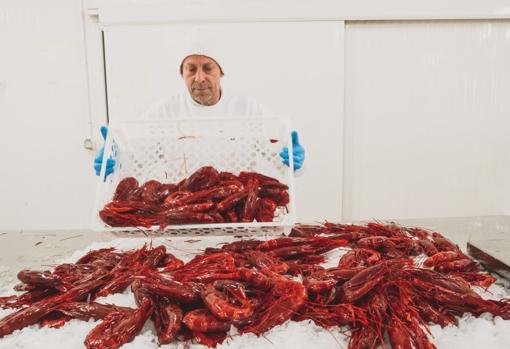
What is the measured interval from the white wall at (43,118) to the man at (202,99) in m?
1.65

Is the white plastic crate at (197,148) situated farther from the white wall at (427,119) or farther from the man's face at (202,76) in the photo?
the white wall at (427,119)

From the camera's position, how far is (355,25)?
4992 mm

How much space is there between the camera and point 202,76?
12.7ft

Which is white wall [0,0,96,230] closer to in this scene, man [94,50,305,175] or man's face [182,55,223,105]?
man [94,50,305,175]

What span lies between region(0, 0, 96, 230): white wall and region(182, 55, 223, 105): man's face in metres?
2.06

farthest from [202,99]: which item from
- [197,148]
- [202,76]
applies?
[197,148]

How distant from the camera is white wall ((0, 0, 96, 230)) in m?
5.14

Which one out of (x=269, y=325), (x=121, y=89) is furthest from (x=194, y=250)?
(x=121, y=89)

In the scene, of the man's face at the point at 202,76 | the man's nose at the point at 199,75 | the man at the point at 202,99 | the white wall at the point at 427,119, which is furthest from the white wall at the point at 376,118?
the man's nose at the point at 199,75

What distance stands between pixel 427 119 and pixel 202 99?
313 cm

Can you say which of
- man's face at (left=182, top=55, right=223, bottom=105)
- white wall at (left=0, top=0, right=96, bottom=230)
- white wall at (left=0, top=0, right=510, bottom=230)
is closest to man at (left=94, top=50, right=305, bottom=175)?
man's face at (left=182, top=55, right=223, bottom=105)

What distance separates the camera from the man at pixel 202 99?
12.7ft

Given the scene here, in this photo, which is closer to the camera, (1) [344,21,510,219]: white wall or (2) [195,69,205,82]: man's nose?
(2) [195,69,205,82]: man's nose

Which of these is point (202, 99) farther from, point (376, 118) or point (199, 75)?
point (376, 118)
